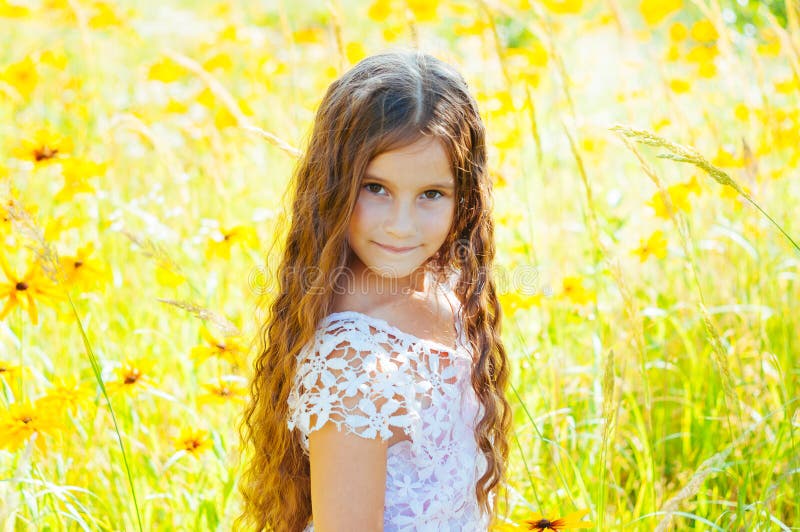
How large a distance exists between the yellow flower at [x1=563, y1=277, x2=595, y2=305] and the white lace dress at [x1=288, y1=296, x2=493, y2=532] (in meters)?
0.59

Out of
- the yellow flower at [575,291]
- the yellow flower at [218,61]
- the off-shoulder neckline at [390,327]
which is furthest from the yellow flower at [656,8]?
the off-shoulder neckline at [390,327]

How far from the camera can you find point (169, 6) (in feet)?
23.3

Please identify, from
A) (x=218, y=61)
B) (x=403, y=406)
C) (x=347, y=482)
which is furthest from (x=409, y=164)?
(x=218, y=61)

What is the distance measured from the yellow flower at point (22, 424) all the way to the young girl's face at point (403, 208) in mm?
572

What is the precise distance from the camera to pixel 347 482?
1.18m

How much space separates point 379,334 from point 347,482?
0.22m

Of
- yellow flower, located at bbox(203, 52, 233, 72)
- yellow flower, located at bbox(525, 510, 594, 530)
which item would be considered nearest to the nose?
yellow flower, located at bbox(525, 510, 594, 530)

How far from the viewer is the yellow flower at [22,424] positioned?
133 centimetres

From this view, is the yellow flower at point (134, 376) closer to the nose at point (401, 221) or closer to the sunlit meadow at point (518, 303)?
the sunlit meadow at point (518, 303)

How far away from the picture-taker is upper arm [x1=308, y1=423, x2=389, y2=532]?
117cm

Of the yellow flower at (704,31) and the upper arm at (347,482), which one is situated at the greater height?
the yellow flower at (704,31)

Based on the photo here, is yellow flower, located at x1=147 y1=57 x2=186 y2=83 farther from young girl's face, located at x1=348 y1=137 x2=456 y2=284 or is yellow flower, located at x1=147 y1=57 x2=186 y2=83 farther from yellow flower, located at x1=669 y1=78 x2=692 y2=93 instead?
young girl's face, located at x1=348 y1=137 x2=456 y2=284

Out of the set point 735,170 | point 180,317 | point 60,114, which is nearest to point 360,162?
point 180,317

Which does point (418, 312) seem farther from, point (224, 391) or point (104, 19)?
point (104, 19)
